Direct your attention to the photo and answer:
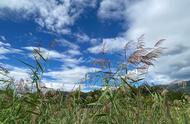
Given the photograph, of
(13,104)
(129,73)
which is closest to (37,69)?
(13,104)

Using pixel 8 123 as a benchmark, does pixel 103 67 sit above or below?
above

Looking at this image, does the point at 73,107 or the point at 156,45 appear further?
the point at 73,107

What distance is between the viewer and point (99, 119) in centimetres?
521

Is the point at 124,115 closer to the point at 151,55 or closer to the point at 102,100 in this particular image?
the point at 102,100

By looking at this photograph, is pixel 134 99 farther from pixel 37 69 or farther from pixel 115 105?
pixel 37 69

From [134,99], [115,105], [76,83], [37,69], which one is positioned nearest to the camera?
[115,105]

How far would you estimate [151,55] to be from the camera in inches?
198

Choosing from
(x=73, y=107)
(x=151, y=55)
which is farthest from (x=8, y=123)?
(x=151, y=55)

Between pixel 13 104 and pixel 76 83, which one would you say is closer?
pixel 13 104

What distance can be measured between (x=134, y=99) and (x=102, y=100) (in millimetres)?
577

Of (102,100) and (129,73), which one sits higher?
(129,73)

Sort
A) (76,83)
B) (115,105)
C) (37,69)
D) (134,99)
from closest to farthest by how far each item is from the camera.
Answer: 1. (115,105)
2. (134,99)
3. (37,69)
4. (76,83)

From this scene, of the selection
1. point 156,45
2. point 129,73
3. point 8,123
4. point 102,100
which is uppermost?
point 156,45

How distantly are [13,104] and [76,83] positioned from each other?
1.25 m
